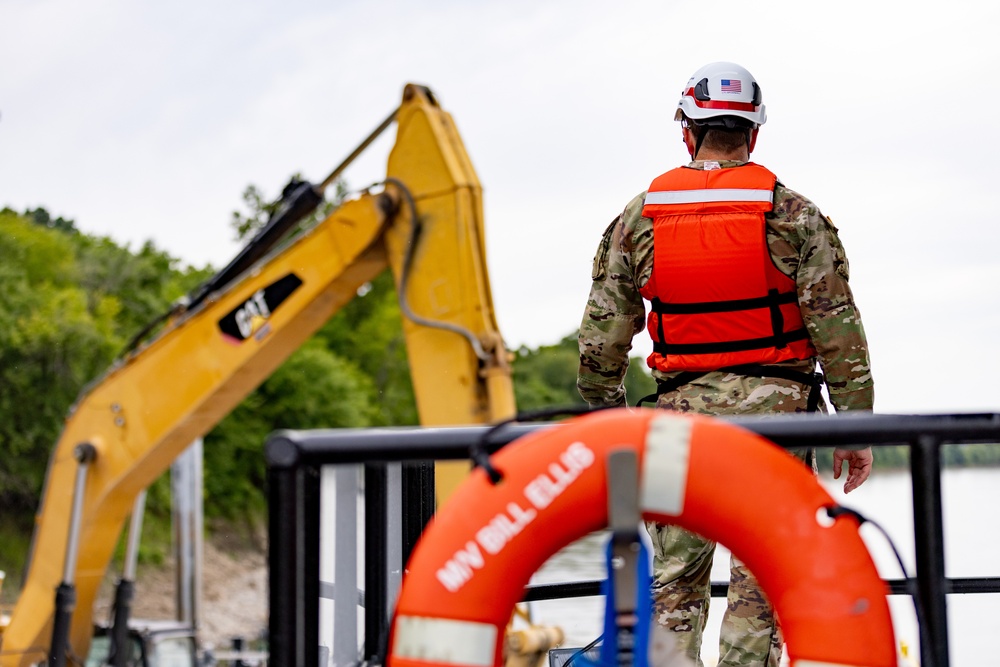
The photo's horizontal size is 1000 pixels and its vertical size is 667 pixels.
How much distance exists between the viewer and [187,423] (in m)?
8.70

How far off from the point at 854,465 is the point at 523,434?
130 centimetres

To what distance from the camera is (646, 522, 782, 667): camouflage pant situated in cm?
310

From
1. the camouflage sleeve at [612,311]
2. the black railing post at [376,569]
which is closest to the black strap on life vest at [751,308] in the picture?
the camouflage sleeve at [612,311]

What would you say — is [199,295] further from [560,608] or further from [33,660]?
[560,608]

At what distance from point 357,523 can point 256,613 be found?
36.7 metres

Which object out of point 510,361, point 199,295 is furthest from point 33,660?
point 510,361

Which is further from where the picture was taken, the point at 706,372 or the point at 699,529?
the point at 706,372

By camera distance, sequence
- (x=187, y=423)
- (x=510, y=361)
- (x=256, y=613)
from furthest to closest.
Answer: (x=256, y=613)
(x=187, y=423)
(x=510, y=361)

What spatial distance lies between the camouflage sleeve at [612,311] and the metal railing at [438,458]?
1.16m

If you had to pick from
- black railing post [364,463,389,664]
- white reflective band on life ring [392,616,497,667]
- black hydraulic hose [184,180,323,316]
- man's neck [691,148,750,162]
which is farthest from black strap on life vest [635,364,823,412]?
black hydraulic hose [184,180,323,316]

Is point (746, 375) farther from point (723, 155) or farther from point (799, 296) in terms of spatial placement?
point (723, 155)

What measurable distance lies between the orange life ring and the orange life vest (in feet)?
3.96

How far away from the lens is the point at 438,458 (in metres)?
2.22

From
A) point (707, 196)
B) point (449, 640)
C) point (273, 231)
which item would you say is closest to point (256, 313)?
point (273, 231)
